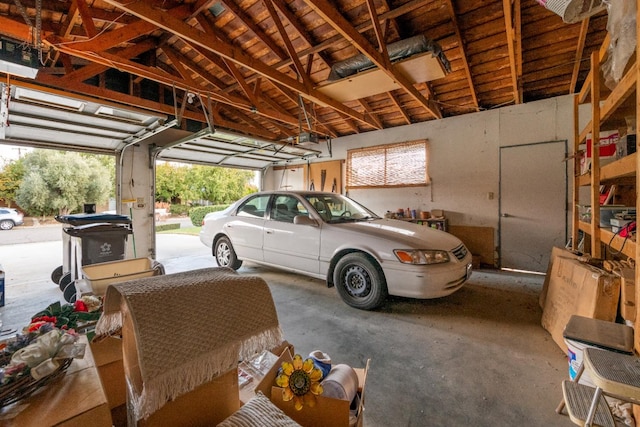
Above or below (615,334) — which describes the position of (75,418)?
above

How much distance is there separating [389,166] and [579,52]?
3.62m

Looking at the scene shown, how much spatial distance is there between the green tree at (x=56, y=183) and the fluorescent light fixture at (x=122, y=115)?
15654 millimetres

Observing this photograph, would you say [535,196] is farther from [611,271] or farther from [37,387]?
[37,387]

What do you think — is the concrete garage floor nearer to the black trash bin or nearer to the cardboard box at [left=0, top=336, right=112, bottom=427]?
the black trash bin

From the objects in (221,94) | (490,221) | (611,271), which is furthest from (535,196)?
(221,94)

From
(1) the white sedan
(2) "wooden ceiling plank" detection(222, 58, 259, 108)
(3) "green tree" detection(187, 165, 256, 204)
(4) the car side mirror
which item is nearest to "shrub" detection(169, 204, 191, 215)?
(3) "green tree" detection(187, 165, 256, 204)

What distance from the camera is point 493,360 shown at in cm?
210

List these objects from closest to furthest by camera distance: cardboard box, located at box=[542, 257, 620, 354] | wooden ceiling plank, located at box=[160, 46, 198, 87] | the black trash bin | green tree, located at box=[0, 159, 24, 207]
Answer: cardboard box, located at box=[542, 257, 620, 354] → the black trash bin → wooden ceiling plank, located at box=[160, 46, 198, 87] → green tree, located at box=[0, 159, 24, 207]

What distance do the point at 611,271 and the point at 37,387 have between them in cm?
334

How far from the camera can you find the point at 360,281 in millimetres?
3141

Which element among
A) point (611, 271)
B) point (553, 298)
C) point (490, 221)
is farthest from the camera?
point (490, 221)

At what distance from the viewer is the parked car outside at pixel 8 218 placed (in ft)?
42.7

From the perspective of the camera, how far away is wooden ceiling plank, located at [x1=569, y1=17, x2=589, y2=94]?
10.5 feet

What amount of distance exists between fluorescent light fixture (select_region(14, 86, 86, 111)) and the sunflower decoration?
420 cm
